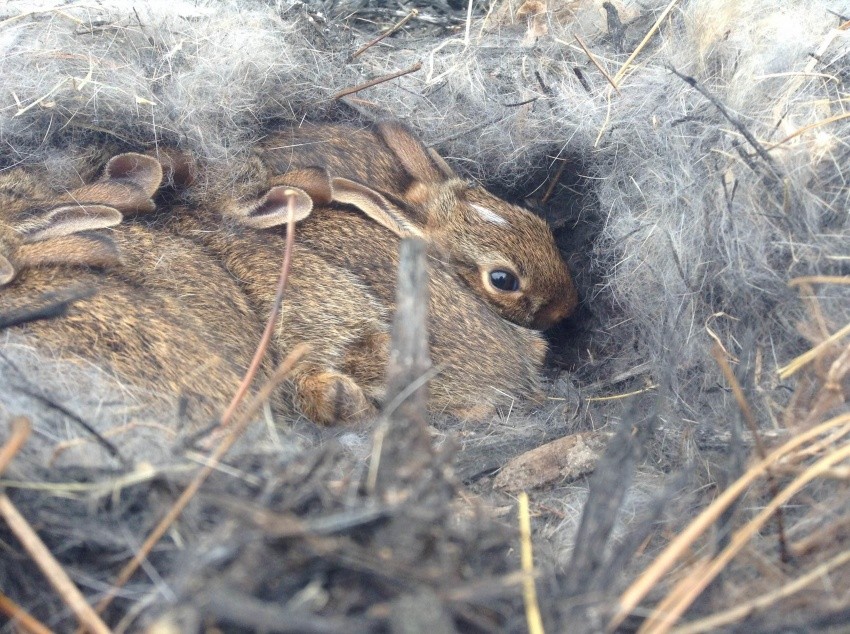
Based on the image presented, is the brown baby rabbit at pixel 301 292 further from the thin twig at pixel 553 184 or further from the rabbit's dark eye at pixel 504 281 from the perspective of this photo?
the thin twig at pixel 553 184

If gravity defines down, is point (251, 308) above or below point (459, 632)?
below

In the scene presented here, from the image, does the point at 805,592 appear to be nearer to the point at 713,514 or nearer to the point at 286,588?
the point at 713,514

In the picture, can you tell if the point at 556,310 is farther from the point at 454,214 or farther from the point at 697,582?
the point at 697,582

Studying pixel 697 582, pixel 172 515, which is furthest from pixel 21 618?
pixel 697 582

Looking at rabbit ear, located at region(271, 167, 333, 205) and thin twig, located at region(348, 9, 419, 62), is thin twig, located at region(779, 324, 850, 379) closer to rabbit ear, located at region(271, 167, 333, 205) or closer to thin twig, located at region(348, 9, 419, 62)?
rabbit ear, located at region(271, 167, 333, 205)

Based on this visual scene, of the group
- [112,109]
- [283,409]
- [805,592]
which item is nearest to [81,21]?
[112,109]

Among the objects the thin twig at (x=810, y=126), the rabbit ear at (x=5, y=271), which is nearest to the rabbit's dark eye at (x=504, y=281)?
the thin twig at (x=810, y=126)

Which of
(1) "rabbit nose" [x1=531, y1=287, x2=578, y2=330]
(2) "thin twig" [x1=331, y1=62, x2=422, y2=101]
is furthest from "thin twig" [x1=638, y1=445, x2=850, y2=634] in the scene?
(2) "thin twig" [x1=331, y1=62, x2=422, y2=101]
